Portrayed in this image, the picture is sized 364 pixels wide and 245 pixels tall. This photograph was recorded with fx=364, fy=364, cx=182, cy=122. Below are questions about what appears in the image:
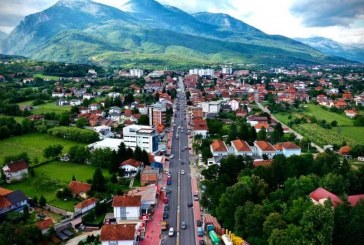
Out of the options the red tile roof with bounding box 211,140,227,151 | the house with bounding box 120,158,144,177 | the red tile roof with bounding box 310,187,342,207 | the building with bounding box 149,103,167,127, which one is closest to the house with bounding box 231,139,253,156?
the red tile roof with bounding box 211,140,227,151

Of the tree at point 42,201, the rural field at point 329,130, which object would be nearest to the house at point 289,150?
the rural field at point 329,130

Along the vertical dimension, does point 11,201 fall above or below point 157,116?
below

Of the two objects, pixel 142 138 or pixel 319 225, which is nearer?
pixel 319 225

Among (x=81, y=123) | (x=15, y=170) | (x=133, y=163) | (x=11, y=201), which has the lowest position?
(x=11, y=201)

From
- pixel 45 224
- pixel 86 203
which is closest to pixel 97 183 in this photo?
pixel 86 203

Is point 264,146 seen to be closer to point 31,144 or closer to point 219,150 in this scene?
point 219,150

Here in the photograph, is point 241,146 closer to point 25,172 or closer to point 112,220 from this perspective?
point 112,220

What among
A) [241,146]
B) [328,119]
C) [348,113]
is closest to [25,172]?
[241,146]
